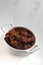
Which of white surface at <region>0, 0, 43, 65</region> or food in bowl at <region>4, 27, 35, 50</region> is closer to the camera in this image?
food in bowl at <region>4, 27, 35, 50</region>

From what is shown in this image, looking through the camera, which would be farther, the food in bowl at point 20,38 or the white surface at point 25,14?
the white surface at point 25,14

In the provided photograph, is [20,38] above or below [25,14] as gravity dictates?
below

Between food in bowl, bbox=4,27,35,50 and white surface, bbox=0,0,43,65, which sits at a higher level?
white surface, bbox=0,0,43,65

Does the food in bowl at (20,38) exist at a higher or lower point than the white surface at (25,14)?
lower

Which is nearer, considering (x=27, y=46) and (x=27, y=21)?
(x=27, y=46)

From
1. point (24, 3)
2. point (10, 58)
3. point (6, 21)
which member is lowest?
point (10, 58)

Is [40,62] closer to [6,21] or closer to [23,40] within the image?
[23,40]

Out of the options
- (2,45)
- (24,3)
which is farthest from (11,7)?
(2,45)

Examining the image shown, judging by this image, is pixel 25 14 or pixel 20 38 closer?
pixel 20 38
